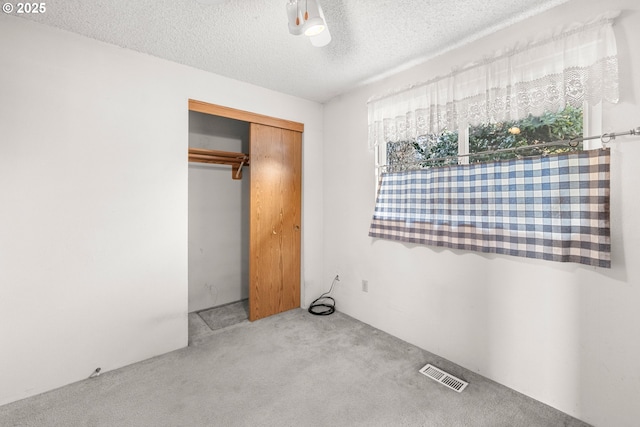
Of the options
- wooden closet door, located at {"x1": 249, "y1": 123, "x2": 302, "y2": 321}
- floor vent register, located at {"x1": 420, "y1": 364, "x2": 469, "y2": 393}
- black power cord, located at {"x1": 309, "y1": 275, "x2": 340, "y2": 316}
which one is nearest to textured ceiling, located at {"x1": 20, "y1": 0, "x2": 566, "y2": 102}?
wooden closet door, located at {"x1": 249, "y1": 123, "x2": 302, "y2": 321}

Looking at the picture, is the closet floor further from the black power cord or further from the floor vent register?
the floor vent register

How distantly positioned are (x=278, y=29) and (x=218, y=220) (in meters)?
2.24

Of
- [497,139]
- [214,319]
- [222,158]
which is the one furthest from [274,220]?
[497,139]

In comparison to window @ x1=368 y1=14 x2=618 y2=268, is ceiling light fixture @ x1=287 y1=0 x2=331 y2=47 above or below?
above

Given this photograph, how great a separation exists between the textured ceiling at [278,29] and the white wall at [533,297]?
22cm

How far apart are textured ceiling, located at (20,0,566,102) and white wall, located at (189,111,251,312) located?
101 centimetres

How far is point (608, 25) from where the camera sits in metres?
1.51

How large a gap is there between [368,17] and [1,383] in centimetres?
319

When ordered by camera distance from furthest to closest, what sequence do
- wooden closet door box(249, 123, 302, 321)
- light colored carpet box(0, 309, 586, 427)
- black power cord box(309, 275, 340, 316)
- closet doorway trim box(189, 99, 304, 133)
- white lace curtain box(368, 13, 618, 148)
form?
black power cord box(309, 275, 340, 316)
wooden closet door box(249, 123, 302, 321)
closet doorway trim box(189, 99, 304, 133)
light colored carpet box(0, 309, 586, 427)
white lace curtain box(368, 13, 618, 148)

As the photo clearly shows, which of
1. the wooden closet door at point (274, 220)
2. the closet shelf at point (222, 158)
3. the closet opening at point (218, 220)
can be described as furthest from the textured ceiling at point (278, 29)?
the closet opening at point (218, 220)

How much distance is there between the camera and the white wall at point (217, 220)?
3322 mm

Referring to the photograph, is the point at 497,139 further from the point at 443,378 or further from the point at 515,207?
the point at 443,378

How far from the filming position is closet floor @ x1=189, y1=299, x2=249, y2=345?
2.73 m

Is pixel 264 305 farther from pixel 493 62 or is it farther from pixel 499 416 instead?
pixel 493 62
